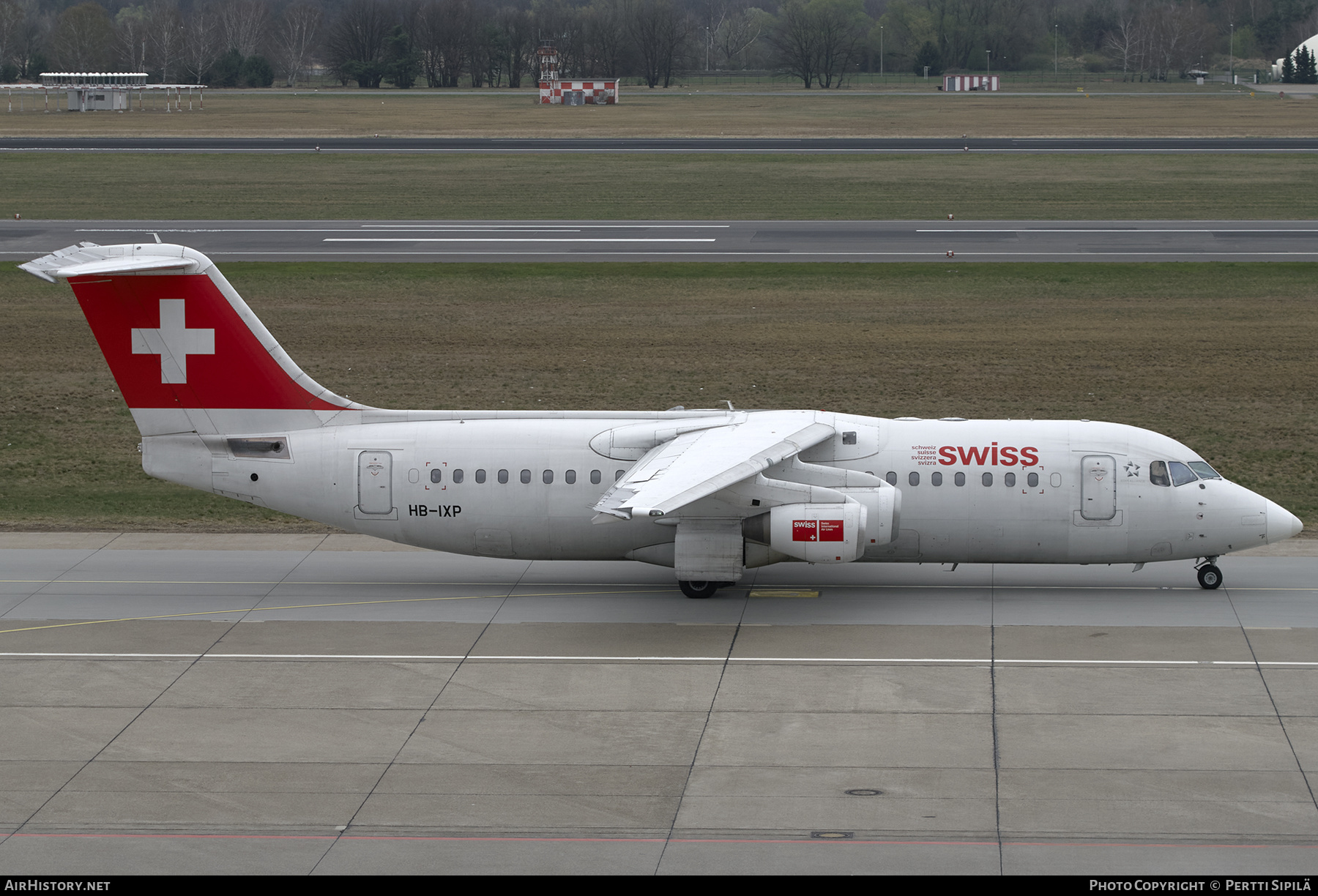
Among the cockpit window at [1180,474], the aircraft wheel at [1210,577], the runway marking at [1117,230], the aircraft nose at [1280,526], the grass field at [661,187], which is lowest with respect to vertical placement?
the aircraft wheel at [1210,577]

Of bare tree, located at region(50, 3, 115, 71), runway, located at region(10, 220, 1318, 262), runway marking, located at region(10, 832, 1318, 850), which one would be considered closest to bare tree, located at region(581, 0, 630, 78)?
bare tree, located at region(50, 3, 115, 71)

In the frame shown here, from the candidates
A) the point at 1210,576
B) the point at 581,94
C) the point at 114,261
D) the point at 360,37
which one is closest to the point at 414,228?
the point at 114,261

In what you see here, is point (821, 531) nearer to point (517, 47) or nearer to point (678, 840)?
point (678, 840)

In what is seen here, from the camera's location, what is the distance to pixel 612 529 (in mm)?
26922

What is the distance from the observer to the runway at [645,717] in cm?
1758

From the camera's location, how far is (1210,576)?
2741cm

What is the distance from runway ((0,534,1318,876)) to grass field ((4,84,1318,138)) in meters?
88.6

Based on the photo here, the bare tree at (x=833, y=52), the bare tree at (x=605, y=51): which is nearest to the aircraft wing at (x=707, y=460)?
the bare tree at (x=833, y=52)

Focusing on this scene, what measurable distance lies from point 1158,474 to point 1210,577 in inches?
91.3

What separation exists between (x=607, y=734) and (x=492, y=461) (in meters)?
7.60

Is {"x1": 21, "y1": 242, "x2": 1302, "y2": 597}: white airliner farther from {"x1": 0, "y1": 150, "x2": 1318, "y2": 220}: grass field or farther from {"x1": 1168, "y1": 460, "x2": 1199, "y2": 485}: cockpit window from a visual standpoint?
{"x1": 0, "y1": 150, "x2": 1318, "y2": 220}: grass field

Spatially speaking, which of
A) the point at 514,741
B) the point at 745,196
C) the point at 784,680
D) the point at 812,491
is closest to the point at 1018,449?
the point at 812,491

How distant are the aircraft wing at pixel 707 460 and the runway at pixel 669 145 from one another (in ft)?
244

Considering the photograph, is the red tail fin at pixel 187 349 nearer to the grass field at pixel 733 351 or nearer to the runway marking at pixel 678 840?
the grass field at pixel 733 351
